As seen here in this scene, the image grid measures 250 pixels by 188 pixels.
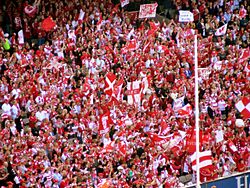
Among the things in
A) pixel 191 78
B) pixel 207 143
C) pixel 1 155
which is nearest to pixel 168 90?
pixel 191 78

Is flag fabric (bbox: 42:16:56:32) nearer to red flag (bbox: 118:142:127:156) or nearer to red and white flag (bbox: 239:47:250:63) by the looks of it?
red flag (bbox: 118:142:127:156)

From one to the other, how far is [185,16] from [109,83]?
5.78 m

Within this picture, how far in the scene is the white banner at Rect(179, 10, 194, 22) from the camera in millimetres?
33500

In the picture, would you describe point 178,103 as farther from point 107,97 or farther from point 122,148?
point 122,148

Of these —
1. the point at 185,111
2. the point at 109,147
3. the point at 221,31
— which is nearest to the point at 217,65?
the point at 221,31

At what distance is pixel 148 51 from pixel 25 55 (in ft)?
16.5

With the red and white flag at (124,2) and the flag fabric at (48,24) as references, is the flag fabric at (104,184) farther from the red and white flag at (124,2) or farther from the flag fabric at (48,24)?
the red and white flag at (124,2)

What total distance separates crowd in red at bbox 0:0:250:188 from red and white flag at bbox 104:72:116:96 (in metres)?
0.15

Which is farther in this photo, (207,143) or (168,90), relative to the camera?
(168,90)

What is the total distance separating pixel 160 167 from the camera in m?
27.3

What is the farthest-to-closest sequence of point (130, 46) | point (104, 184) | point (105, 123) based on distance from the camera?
point (130, 46)
point (105, 123)
point (104, 184)

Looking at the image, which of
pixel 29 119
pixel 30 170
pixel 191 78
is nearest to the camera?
pixel 30 170

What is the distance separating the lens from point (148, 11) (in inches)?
1314

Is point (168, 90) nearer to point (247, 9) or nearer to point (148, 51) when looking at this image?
point (148, 51)
